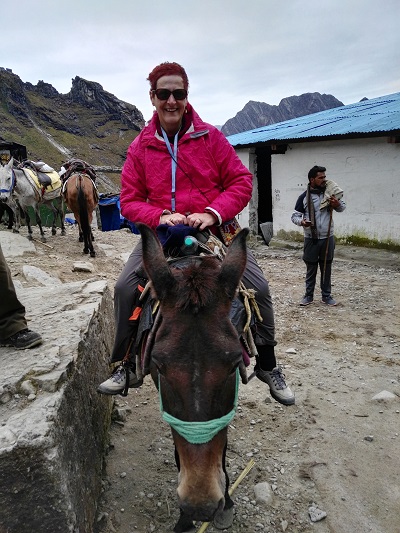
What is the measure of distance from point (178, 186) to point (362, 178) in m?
8.40

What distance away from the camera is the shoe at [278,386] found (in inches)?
109

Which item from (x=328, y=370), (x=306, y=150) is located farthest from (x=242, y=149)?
(x=328, y=370)

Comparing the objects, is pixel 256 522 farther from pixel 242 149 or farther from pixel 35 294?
pixel 242 149

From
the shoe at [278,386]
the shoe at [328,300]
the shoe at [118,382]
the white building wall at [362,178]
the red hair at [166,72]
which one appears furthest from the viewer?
the white building wall at [362,178]

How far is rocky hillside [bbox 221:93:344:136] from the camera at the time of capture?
91750 millimetres

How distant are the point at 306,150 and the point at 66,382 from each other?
10.5m

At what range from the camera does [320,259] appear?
6.74 meters

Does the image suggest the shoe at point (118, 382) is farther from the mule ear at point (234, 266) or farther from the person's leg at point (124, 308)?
the mule ear at point (234, 266)

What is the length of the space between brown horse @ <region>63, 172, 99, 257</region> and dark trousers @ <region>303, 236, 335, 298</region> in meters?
5.34

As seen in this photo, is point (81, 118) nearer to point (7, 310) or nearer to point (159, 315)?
point (7, 310)

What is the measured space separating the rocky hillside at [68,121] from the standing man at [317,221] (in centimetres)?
5127

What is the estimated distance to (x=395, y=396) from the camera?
3947 millimetres

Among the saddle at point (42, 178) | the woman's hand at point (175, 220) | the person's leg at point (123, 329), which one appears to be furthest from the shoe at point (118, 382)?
the saddle at point (42, 178)

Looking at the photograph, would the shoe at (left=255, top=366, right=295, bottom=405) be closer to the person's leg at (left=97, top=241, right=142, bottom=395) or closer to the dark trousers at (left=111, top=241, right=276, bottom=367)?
the dark trousers at (left=111, top=241, right=276, bottom=367)
